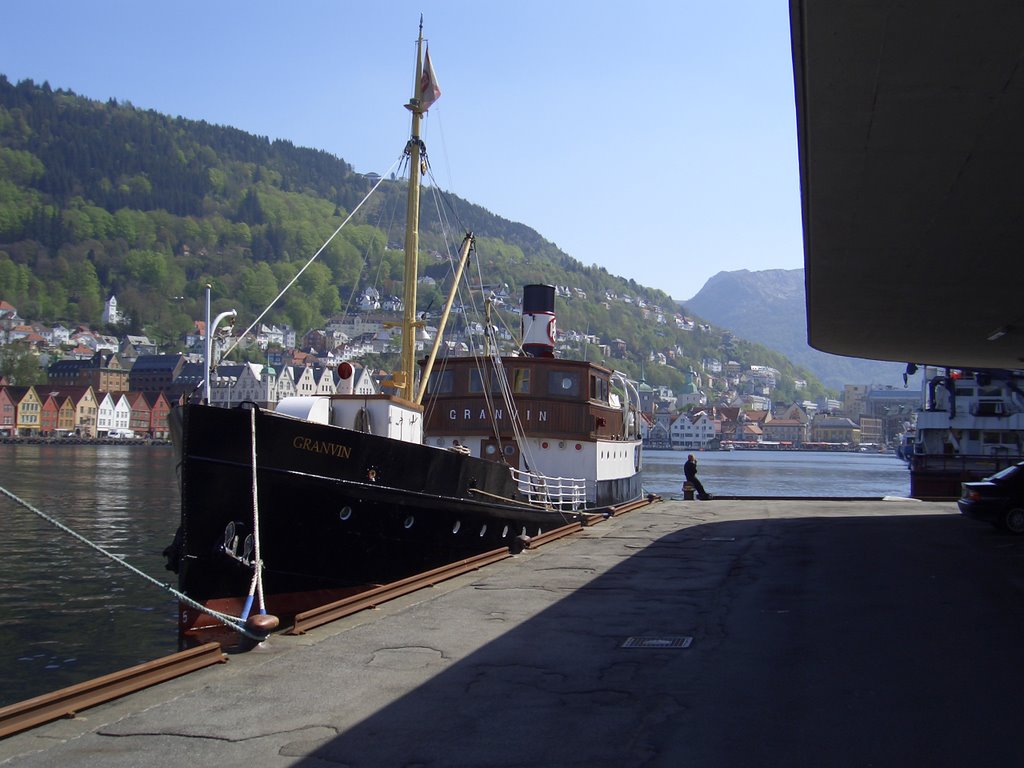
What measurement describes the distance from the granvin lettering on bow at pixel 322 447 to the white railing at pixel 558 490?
825cm

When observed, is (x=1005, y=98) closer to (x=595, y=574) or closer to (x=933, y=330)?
(x=595, y=574)

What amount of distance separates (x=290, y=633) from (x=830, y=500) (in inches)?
904

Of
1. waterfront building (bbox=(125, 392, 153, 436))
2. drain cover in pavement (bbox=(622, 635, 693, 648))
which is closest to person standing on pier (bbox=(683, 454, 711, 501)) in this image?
drain cover in pavement (bbox=(622, 635, 693, 648))

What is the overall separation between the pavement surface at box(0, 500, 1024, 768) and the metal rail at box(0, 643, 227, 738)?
101 mm

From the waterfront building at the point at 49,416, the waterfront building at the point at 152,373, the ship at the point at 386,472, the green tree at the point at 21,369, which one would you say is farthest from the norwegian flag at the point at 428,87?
the waterfront building at the point at 152,373

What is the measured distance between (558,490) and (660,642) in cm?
1520

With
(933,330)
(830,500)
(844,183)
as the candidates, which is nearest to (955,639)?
(844,183)

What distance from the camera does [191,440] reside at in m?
13.2

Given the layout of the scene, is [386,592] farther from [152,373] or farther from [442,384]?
[152,373]

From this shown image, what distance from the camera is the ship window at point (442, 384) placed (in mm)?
25141

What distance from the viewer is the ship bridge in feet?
23.9

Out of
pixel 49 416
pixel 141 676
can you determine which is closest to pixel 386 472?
pixel 141 676

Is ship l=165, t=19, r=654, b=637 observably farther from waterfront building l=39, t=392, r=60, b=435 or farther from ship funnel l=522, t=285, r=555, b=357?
waterfront building l=39, t=392, r=60, b=435

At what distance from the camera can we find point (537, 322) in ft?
91.7
